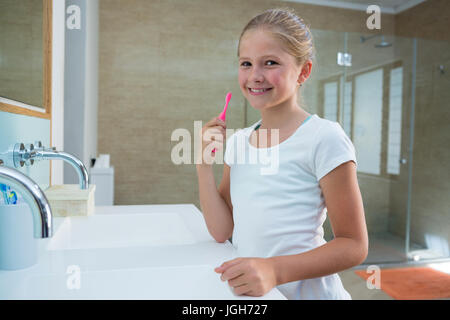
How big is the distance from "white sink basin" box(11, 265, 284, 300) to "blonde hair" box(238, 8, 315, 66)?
0.39 metres

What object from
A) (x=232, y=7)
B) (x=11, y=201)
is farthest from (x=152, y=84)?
(x=11, y=201)

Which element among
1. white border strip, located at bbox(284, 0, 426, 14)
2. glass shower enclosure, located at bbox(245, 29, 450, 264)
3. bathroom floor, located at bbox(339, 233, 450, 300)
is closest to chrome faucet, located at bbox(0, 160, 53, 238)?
bathroom floor, located at bbox(339, 233, 450, 300)

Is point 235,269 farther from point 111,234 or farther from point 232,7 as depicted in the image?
point 232,7

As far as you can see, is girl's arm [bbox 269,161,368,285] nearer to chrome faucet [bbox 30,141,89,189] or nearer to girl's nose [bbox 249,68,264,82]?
girl's nose [bbox 249,68,264,82]

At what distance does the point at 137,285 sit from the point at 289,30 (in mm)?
480

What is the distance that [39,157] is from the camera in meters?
0.78

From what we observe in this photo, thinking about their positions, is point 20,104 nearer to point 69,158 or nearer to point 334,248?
point 69,158

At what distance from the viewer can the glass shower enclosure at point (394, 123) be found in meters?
2.47

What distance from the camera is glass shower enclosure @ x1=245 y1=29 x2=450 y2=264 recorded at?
2.47 metres

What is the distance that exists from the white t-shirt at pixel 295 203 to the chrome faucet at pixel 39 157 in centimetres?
38

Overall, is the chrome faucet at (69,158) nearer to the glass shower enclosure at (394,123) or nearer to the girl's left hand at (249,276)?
the girl's left hand at (249,276)

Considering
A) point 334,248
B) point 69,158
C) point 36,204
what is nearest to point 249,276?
point 334,248

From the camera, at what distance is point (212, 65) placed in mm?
2721

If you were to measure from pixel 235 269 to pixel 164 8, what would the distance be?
8.31 feet
